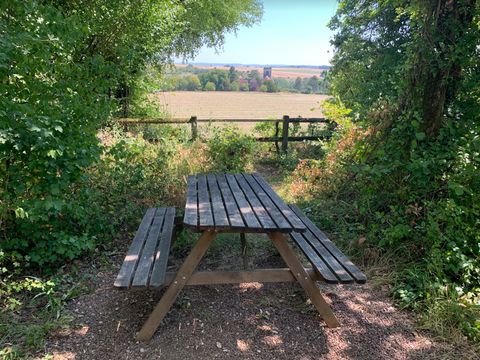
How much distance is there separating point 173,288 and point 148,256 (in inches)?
12.5

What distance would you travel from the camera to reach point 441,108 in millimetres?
3596

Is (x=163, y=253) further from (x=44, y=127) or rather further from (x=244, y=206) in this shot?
(x=44, y=127)

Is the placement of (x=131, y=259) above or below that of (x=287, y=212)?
below

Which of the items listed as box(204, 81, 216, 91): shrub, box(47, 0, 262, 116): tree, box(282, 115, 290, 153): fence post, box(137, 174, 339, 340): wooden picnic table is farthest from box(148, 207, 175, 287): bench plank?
box(204, 81, 216, 91): shrub

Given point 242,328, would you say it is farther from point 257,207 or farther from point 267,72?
point 267,72

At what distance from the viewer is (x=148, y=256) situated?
8.07 ft

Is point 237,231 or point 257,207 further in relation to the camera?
point 257,207

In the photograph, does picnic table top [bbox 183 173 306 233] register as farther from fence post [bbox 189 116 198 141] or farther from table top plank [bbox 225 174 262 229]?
fence post [bbox 189 116 198 141]

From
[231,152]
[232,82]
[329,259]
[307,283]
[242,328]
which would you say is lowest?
[242,328]

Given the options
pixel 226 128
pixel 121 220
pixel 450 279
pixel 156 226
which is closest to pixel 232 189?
pixel 156 226

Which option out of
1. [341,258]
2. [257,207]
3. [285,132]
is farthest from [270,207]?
[285,132]

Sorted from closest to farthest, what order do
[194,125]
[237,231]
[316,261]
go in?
[237,231]
[316,261]
[194,125]

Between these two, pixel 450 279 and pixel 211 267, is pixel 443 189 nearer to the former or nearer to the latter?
pixel 450 279

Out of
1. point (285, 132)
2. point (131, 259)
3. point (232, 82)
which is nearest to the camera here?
point (131, 259)
